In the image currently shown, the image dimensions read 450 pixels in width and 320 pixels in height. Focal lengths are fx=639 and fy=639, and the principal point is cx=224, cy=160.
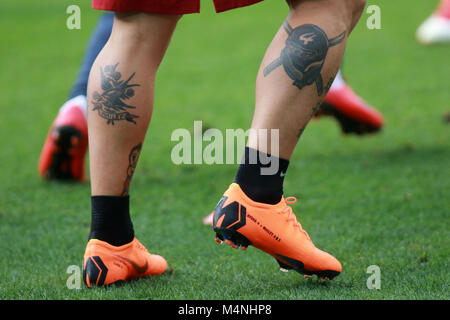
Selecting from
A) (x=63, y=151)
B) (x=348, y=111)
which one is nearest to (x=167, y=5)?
(x=63, y=151)

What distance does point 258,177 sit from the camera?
1.29 metres

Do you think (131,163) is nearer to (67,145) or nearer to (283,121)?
(283,121)

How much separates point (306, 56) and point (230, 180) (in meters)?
1.28

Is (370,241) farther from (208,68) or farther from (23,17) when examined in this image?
(23,17)

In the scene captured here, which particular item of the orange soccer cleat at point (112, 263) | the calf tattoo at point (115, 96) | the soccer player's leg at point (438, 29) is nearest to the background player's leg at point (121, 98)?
the calf tattoo at point (115, 96)

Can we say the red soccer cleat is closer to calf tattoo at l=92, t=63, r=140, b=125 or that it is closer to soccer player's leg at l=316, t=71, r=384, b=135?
soccer player's leg at l=316, t=71, r=384, b=135

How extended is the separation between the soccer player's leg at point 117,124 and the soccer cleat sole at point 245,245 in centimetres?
25

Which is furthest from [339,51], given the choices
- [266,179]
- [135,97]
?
[135,97]

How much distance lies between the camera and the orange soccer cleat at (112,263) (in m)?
1.39

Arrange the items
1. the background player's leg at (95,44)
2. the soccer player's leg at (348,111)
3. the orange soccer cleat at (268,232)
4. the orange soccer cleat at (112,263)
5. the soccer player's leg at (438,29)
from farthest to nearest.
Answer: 1. the soccer player's leg at (438,29)
2. the soccer player's leg at (348,111)
3. the background player's leg at (95,44)
4. the orange soccer cleat at (112,263)
5. the orange soccer cleat at (268,232)

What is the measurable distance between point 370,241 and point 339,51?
0.61 m

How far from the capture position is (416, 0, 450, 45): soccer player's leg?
18.5 ft

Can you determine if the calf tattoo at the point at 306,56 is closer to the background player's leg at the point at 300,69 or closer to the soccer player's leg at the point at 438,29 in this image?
the background player's leg at the point at 300,69

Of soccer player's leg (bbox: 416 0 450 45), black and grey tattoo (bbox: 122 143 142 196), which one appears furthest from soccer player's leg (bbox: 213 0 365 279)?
soccer player's leg (bbox: 416 0 450 45)
